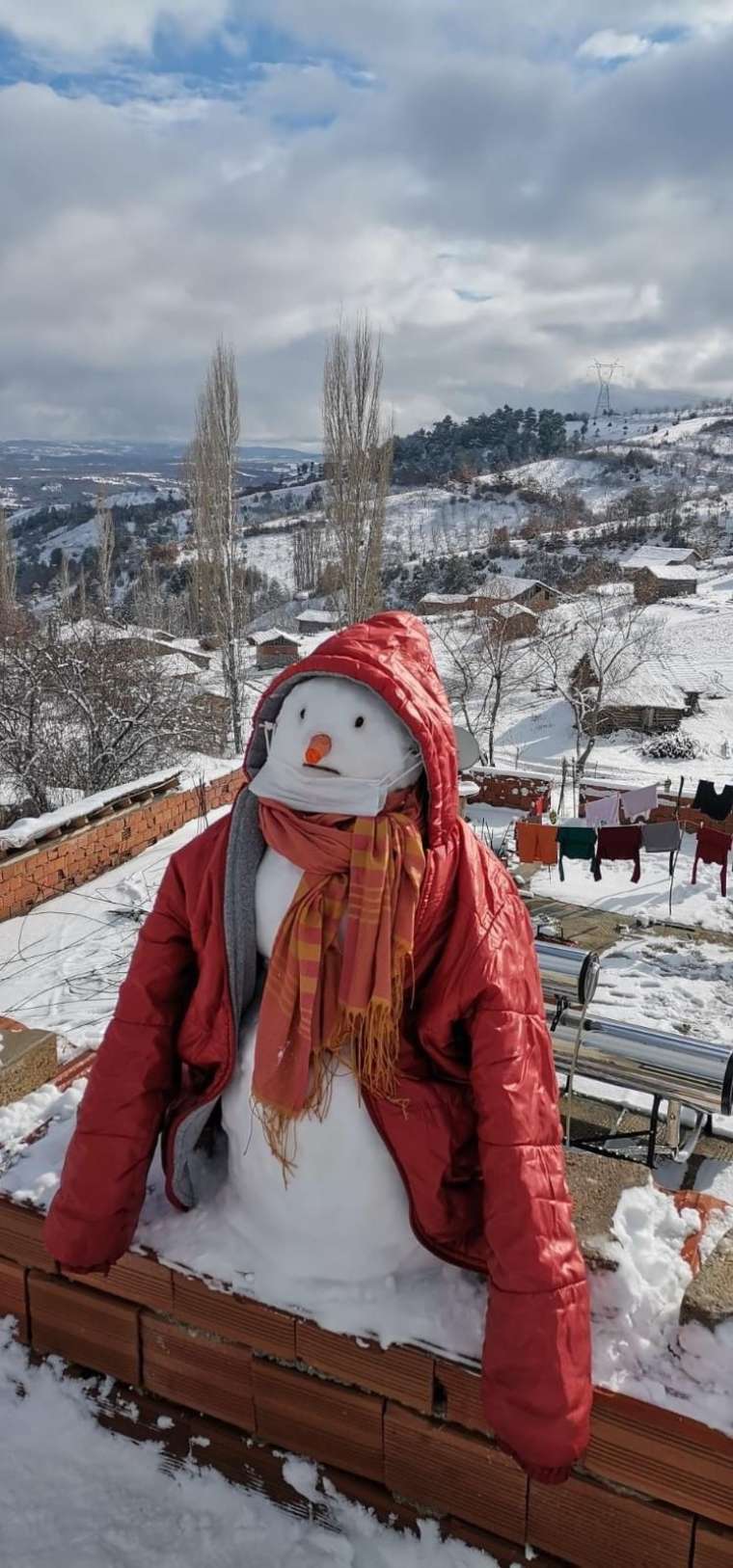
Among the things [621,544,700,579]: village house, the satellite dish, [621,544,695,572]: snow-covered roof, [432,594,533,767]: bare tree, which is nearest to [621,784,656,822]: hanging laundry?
the satellite dish

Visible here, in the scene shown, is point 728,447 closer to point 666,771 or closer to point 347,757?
point 666,771

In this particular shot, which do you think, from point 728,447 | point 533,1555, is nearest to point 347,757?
point 533,1555

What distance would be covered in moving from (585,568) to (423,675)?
41.7m

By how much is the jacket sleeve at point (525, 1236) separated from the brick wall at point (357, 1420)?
120 mm

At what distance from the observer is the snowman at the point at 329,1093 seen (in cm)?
144

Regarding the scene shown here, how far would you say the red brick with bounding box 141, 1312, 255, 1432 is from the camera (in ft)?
5.12

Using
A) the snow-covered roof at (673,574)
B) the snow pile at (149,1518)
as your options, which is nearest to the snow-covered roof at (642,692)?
the snow-covered roof at (673,574)

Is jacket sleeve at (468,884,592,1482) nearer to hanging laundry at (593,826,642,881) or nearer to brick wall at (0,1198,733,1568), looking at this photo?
brick wall at (0,1198,733,1568)

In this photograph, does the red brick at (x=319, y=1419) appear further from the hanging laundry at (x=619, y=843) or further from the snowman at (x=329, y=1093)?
the hanging laundry at (x=619, y=843)

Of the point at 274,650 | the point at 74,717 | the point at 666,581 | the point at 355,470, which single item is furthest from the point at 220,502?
the point at 666,581

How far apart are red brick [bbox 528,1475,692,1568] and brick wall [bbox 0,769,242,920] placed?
4986 millimetres

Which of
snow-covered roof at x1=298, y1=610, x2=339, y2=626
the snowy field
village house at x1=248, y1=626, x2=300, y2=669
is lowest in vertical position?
village house at x1=248, y1=626, x2=300, y2=669

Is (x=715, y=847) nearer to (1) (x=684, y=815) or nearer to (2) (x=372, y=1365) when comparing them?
(1) (x=684, y=815)

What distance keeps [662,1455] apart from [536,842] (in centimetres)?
565
